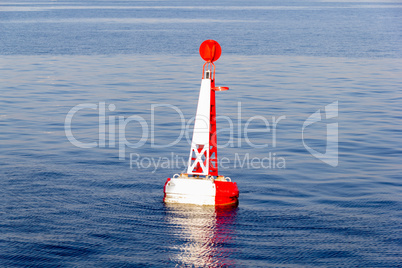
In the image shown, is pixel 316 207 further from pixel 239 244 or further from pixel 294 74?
pixel 294 74

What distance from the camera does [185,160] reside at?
4550 cm

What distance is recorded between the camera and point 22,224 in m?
31.3

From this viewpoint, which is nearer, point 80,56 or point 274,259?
point 274,259

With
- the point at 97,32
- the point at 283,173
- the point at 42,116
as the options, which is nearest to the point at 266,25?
the point at 97,32

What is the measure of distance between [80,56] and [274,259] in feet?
301

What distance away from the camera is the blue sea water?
28.7m
